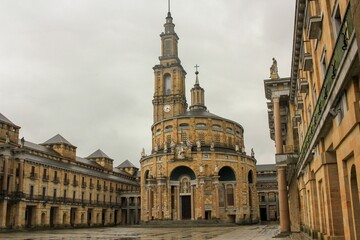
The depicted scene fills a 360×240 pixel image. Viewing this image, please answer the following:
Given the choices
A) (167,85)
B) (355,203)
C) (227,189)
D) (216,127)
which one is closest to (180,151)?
(216,127)

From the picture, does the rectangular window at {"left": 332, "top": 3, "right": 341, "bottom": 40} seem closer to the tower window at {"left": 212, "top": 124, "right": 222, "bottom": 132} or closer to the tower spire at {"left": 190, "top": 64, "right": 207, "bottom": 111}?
the tower window at {"left": 212, "top": 124, "right": 222, "bottom": 132}

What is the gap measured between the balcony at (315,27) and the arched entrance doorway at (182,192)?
5298cm

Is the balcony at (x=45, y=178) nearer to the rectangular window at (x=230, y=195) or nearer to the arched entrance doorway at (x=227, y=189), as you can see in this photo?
the arched entrance doorway at (x=227, y=189)

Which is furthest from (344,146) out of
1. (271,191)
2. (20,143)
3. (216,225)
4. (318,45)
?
(271,191)

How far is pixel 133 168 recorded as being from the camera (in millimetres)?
106688

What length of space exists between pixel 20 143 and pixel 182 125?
88.8 ft

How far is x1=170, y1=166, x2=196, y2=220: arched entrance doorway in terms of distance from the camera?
6531 cm

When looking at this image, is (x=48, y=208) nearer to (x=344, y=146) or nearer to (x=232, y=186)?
(x=232, y=186)

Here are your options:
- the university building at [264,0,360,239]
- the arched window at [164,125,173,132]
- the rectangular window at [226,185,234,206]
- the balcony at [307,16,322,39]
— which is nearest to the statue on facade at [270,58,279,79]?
the university building at [264,0,360,239]

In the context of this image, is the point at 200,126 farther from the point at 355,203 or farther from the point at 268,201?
the point at 355,203

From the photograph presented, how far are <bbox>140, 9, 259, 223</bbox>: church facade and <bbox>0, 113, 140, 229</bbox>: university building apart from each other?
12.6 m

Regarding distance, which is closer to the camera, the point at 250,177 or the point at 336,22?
the point at 336,22

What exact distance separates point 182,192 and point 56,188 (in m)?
20.9

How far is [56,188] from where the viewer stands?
218 ft
